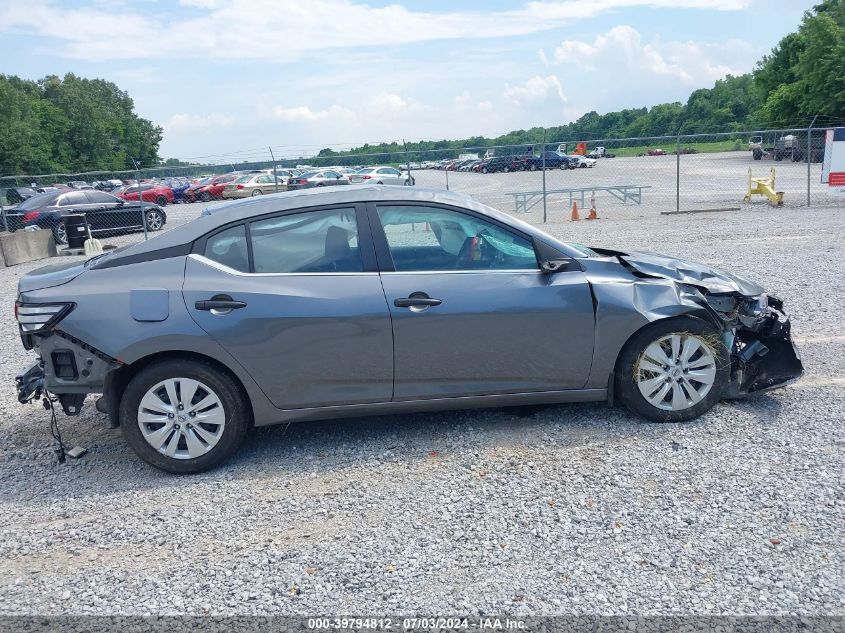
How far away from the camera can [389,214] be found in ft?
15.9

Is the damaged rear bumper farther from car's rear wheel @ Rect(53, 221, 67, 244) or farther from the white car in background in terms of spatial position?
the white car in background

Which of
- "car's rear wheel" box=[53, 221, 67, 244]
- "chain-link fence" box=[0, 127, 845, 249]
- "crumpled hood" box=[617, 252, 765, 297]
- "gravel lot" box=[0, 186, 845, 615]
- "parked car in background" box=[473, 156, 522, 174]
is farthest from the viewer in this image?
"parked car in background" box=[473, 156, 522, 174]

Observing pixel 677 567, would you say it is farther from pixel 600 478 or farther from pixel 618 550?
pixel 600 478

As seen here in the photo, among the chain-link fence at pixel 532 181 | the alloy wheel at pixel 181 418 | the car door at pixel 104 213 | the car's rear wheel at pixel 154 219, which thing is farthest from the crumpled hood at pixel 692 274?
the car's rear wheel at pixel 154 219

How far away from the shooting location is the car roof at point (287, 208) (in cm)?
470

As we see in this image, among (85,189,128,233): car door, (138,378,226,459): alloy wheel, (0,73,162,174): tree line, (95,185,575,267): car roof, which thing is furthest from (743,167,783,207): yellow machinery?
(0,73,162,174): tree line

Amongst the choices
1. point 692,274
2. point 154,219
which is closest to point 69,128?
point 154,219

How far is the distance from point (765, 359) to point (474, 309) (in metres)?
2.15

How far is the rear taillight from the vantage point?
443 centimetres

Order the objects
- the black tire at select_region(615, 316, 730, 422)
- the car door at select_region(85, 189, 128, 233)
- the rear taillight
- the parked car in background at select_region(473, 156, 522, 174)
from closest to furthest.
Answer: the rear taillight < the black tire at select_region(615, 316, 730, 422) < the car door at select_region(85, 189, 128, 233) < the parked car in background at select_region(473, 156, 522, 174)

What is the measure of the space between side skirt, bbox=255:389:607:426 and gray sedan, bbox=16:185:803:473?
13 mm

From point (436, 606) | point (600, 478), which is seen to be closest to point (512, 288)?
point (600, 478)

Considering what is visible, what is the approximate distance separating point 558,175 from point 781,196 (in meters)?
8.12

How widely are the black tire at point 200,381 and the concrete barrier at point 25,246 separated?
1396 cm
